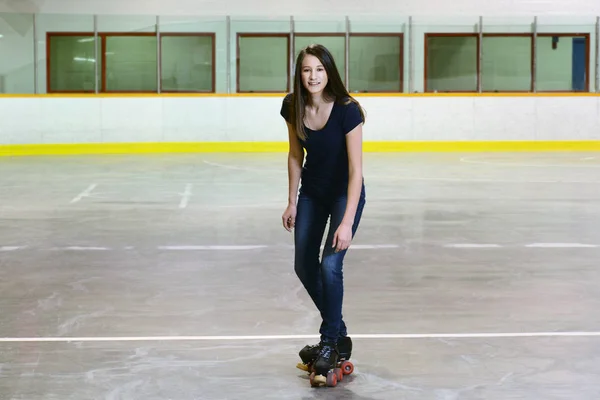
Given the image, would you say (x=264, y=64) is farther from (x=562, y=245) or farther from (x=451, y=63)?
(x=562, y=245)

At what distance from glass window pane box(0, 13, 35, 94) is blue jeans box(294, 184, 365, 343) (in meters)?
21.3

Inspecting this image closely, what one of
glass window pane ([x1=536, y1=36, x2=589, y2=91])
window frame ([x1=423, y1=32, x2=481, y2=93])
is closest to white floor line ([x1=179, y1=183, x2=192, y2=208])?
window frame ([x1=423, y1=32, x2=481, y2=93])

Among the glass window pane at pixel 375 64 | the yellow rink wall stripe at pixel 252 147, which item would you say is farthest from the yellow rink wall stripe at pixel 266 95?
the yellow rink wall stripe at pixel 252 147

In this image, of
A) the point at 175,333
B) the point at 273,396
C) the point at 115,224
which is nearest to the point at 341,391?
the point at 273,396

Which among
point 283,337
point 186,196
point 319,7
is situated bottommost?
point 283,337

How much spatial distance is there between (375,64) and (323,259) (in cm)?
2211

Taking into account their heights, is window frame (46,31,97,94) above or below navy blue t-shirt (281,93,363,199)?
above

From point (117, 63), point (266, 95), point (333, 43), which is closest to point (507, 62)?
point (333, 43)

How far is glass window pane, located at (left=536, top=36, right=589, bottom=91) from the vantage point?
27.2 meters

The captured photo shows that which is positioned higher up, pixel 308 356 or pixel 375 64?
pixel 375 64

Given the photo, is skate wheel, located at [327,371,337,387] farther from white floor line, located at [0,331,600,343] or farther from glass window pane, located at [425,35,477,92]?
glass window pane, located at [425,35,477,92]

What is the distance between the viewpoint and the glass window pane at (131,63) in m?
26.4

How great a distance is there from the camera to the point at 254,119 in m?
25.7

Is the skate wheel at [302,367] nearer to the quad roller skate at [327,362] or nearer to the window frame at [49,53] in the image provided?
the quad roller skate at [327,362]
